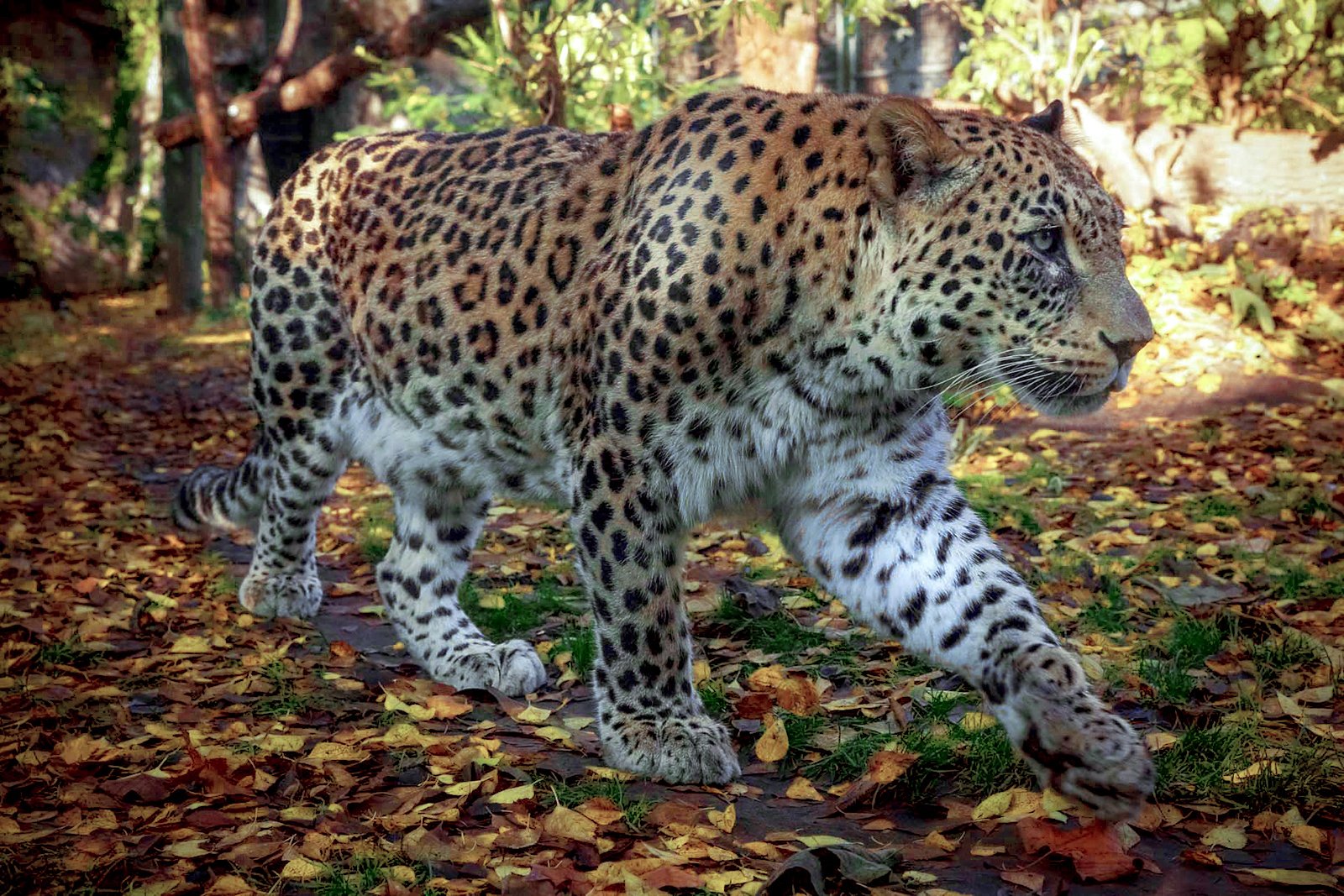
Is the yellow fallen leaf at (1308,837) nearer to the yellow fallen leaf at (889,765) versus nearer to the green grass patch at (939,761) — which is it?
the green grass patch at (939,761)

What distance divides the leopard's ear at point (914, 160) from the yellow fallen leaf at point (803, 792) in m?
1.63

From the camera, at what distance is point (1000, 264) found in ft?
11.8

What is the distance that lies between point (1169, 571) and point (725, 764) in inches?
102

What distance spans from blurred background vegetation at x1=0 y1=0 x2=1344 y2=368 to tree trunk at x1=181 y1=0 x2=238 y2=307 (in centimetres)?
3

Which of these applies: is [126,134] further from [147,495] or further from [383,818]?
[383,818]

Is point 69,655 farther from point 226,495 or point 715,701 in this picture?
point 715,701

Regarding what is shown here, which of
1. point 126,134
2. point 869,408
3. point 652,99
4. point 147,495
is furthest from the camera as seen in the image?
point 126,134

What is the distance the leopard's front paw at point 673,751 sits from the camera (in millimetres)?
3957

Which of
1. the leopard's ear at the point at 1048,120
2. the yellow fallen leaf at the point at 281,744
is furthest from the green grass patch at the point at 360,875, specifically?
the leopard's ear at the point at 1048,120

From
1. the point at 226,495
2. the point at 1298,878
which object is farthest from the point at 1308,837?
the point at 226,495

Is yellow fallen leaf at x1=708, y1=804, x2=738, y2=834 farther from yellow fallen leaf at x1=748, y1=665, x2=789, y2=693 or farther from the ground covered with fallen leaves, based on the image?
yellow fallen leaf at x1=748, y1=665, x2=789, y2=693

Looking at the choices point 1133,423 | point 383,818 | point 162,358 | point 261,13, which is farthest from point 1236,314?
point 261,13

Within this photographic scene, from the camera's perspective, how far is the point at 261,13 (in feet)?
59.1

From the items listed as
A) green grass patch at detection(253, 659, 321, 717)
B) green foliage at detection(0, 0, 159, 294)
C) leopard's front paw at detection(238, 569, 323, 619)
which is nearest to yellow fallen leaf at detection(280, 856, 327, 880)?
green grass patch at detection(253, 659, 321, 717)
